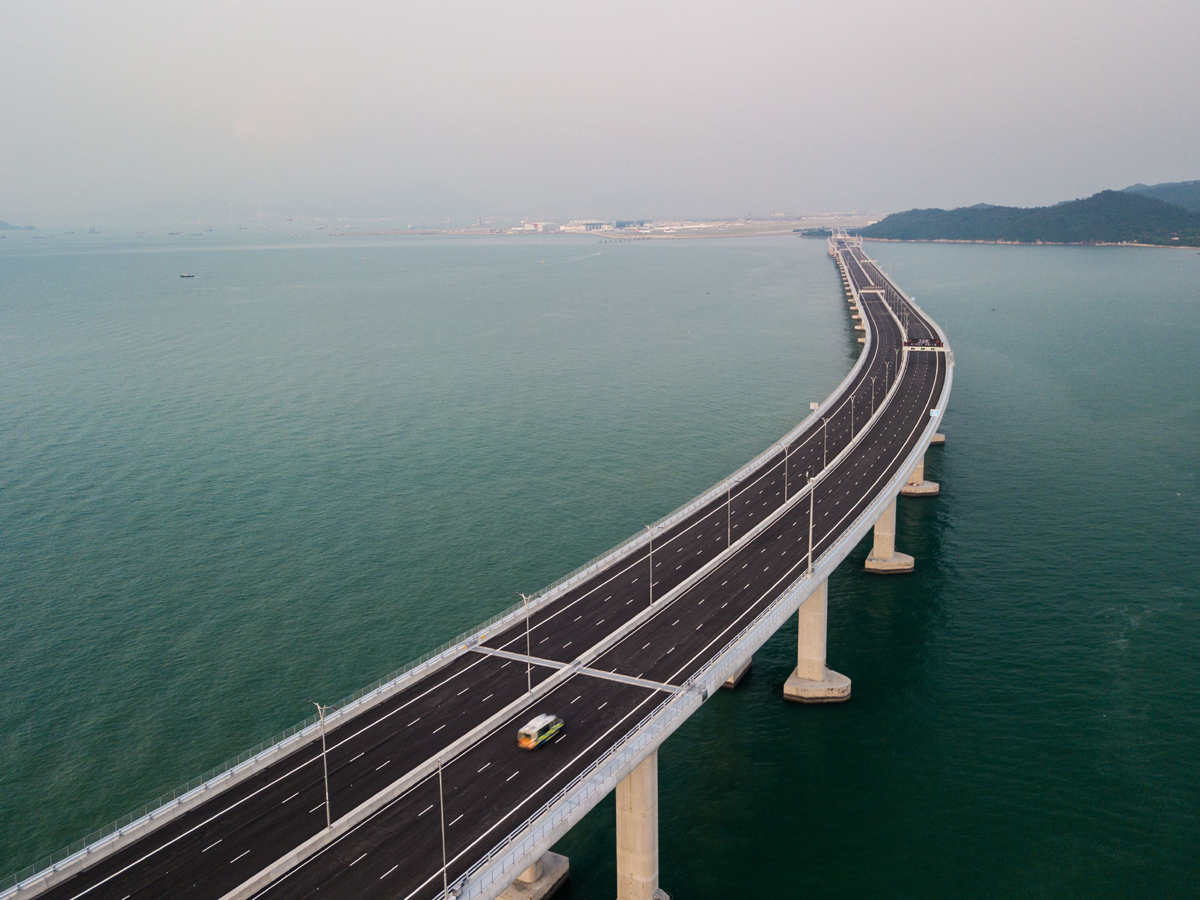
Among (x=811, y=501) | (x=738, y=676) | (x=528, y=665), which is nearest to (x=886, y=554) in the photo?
(x=811, y=501)

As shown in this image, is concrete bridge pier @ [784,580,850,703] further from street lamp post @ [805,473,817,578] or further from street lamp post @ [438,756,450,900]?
street lamp post @ [438,756,450,900]

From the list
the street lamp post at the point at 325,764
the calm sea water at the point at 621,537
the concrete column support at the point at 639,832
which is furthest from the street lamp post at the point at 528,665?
the street lamp post at the point at 325,764

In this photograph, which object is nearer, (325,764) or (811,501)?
(325,764)

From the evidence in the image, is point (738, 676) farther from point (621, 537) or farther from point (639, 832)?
point (621, 537)

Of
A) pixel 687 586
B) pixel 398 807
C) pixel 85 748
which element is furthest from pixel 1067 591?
pixel 85 748

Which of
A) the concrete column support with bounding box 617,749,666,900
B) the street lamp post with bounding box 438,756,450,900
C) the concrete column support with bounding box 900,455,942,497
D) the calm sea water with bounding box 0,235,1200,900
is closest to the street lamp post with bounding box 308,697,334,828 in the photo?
the street lamp post with bounding box 438,756,450,900

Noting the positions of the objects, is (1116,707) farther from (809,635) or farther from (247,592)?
(247,592)
